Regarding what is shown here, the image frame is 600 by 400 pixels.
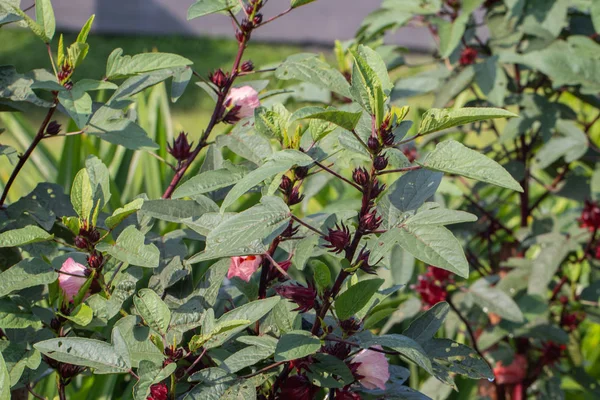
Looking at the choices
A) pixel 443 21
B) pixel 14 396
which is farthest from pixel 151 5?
pixel 14 396

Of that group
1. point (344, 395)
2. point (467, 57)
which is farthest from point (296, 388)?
point (467, 57)

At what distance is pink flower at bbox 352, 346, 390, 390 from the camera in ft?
2.54

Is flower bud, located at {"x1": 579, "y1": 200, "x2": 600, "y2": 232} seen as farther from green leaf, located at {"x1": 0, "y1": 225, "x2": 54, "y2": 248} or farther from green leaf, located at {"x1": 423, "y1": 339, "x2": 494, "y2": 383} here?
green leaf, located at {"x1": 0, "y1": 225, "x2": 54, "y2": 248}

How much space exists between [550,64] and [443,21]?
267mm

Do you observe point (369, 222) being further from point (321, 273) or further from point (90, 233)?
point (90, 233)

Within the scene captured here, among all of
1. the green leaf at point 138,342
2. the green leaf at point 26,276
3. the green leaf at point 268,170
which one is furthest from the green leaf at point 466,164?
the green leaf at point 26,276

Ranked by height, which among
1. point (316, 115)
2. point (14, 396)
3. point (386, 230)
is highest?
point (316, 115)

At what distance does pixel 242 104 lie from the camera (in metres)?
0.96

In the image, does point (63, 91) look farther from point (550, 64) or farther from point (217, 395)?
point (550, 64)

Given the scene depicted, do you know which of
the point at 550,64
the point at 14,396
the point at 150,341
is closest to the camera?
the point at 150,341

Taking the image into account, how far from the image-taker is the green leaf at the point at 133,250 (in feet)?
2.47

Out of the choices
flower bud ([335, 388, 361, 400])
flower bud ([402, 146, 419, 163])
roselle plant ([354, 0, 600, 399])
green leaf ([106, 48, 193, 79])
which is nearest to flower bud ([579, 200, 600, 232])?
roselle plant ([354, 0, 600, 399])

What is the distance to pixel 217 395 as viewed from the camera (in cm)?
71

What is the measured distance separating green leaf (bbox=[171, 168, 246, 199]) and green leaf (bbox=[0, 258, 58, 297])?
0.55ft
